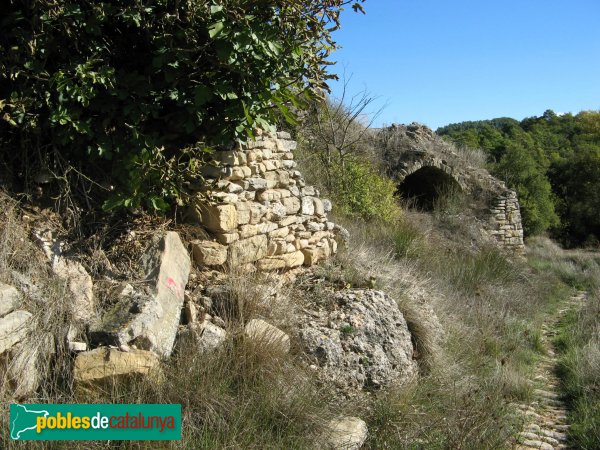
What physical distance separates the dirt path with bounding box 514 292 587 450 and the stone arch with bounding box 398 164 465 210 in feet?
26.2

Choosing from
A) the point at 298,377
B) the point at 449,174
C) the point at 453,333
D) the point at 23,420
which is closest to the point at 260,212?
the point at 298,377

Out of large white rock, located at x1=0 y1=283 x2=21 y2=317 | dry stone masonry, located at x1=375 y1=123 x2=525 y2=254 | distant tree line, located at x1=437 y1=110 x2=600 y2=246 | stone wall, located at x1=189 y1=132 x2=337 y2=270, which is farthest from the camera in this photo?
distant tree line, located at x1=437 y1=110 x2=600 y2=246

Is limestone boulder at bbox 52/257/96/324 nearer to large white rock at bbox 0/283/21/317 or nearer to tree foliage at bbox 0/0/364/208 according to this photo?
large white rock at bbox 0/283/21/317

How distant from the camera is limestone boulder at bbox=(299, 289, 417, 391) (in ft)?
15.3

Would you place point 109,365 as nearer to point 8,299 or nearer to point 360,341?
point 8,299

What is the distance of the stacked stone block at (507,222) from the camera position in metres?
15.8

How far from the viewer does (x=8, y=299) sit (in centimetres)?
355

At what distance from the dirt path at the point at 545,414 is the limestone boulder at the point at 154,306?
119 inches

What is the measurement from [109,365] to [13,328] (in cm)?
64

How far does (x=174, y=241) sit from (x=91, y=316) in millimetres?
945

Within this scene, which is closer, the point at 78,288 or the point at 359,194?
the point at 78,288

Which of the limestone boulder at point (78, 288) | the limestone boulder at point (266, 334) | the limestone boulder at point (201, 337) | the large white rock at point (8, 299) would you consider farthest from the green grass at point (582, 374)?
the large white rock at point (8, 299)

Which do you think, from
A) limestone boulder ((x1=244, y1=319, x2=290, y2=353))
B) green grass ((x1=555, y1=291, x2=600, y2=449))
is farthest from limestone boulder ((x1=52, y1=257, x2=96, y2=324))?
green grass ((x1=555, y1=291, x2=600, y2=449))

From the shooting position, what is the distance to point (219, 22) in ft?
13.8
